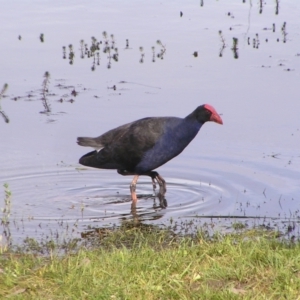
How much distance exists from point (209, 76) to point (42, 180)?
A: 405cm

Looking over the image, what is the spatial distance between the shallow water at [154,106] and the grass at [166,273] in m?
1.72

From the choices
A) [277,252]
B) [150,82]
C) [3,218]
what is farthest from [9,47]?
[277,252]

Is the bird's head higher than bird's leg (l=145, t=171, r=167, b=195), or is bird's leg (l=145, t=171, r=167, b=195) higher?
the bird's head

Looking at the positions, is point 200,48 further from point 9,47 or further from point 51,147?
point 51,147

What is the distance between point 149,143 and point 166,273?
11.2 ft

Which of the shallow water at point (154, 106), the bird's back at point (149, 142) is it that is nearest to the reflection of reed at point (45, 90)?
the shallow water at point (154, 106)

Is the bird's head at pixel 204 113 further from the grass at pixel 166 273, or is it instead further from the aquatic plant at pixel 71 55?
the aquatic plant at pixel 71 55

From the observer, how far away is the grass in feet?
17.2

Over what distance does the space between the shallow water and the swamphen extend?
0.34 meters

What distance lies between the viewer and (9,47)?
45.4 ft

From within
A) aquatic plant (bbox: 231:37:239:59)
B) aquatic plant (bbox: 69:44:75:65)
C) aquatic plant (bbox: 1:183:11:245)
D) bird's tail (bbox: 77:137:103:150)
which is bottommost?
aquatic plant (bbox: 1:183:11:245)

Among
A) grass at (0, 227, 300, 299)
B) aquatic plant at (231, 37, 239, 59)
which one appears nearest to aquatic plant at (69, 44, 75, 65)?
aquatic plant at (231, 37, 239, 59)

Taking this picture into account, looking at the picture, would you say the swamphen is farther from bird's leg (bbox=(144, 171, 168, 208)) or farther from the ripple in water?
the ripple in water

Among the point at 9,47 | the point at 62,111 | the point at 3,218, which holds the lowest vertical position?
the point at 3,218
